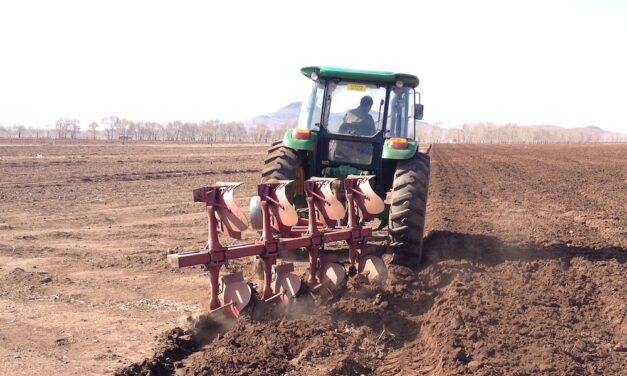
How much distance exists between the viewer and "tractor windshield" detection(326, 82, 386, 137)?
27.2 feet

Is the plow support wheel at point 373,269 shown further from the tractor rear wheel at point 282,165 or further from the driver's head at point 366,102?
the driver's head at point 366,102

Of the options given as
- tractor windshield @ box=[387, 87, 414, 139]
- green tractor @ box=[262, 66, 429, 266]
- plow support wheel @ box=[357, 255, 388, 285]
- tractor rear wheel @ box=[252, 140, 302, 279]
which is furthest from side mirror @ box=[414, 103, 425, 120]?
plow support wheel @ box=[357, 255, 388, 285]

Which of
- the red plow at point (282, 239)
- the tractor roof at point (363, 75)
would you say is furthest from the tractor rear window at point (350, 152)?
the red plow at point (282, 239)

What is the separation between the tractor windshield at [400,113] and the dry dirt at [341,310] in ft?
4.96

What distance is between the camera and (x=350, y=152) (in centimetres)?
826

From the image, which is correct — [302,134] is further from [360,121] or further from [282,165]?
[360,121]

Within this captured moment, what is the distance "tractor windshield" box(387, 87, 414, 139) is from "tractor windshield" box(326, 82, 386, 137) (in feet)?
0.40

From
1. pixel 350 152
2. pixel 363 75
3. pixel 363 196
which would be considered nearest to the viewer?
pixel 363 196

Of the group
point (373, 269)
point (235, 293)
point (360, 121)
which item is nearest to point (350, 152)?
point (360, 121)

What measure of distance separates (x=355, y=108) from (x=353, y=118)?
0.14 metres

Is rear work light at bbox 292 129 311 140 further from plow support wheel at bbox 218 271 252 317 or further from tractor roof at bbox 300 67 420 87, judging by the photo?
plow support wheel at bbox 218 271 252 317

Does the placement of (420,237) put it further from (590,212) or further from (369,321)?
(590,212)

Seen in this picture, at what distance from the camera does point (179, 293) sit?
272 inches

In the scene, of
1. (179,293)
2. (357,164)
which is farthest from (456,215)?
(179,293)
